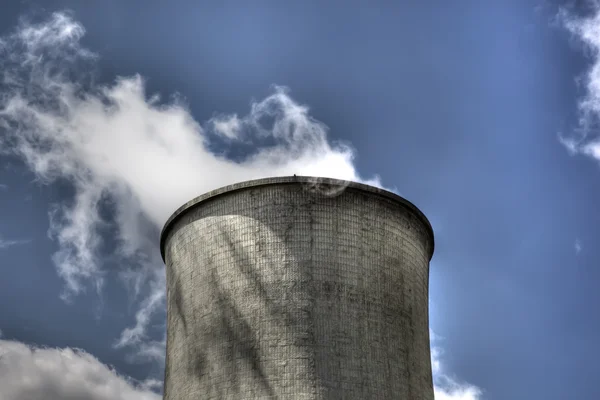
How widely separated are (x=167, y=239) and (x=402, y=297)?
5.33m

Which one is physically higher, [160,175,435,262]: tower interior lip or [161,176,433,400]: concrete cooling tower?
[160,175,435,262]: tower interior lip

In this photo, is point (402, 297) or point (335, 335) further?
point (402, 297)

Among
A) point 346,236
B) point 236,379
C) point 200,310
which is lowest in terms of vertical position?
point 236,379

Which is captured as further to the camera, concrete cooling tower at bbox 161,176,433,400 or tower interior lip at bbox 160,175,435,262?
tower interior lip at bbox 160,175,435,262

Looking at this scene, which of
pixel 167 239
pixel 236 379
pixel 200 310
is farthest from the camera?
pixel 167 239

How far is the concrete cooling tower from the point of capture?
1579 cm

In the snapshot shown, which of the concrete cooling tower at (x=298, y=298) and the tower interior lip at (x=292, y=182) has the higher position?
the tower interior lip at (x=292, y=182)

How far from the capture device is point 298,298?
52.9 feet

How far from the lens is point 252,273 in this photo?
16.4 metres

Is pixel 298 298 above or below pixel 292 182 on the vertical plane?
below

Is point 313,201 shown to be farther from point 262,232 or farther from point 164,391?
point 164,391

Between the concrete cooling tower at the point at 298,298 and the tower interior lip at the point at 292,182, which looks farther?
the tower interior lip at the point at 292,182

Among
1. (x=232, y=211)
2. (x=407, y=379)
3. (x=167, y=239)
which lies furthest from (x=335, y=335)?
(x=167, y=239)

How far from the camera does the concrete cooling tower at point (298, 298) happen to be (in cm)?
1579
